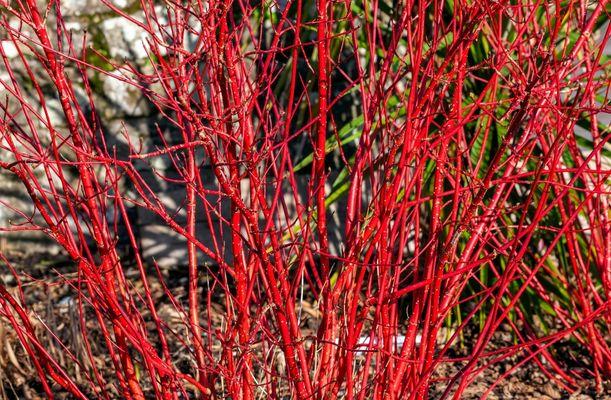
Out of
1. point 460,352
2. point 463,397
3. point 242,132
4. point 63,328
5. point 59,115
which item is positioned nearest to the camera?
point 242,132

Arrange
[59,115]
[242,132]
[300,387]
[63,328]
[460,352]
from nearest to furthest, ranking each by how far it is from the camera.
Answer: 1. [242,132]
2. [300,387]
3. [460,352]
4. [63,328]
5. [59,115]

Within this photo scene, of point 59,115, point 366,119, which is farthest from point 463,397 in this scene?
point 59,115

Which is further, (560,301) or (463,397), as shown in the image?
(560,301)

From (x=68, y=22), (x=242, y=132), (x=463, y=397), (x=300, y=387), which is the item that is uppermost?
(x=68, y=22)

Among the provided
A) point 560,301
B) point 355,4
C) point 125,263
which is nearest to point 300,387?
point 560,301

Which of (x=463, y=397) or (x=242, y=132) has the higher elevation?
(x=242, y=132)

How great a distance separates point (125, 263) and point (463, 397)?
1.80 metres

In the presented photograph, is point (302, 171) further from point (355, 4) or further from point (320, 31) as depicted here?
point (320, 31)

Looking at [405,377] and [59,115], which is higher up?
[59,115]

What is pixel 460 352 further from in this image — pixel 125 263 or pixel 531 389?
pixel 125 263

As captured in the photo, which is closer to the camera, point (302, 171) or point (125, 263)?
point (302, 171)

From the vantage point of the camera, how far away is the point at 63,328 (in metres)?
3.26

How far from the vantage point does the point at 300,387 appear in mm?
1803

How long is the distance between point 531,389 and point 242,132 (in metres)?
1.64
